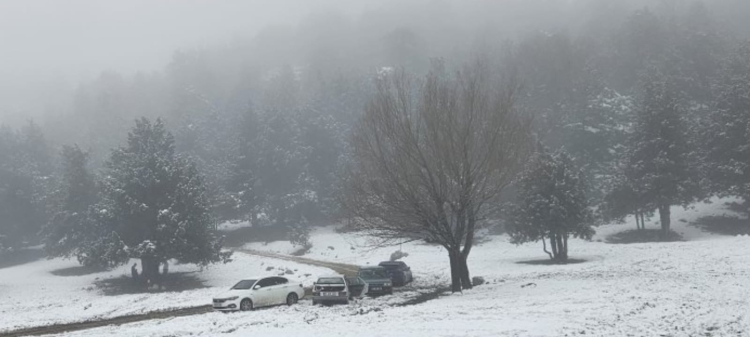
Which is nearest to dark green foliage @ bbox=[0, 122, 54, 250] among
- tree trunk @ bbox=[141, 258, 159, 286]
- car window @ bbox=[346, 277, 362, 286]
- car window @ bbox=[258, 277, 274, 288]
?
tree trunk @ bbox=[141, 258, 159, 286]

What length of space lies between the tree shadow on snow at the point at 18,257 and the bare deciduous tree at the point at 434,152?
2477 inches

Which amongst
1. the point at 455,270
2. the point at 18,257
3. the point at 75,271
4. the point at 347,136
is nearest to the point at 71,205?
the point at 75,271

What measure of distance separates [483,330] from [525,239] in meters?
33.2

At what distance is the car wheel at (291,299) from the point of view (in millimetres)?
28531

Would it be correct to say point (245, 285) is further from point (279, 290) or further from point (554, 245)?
point (554, 245)

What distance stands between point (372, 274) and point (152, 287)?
25015 millimetres

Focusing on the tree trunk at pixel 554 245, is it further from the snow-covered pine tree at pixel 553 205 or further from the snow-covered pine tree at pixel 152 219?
the snow-covered pine tree at pixel 152 219

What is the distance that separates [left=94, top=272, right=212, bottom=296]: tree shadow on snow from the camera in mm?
47656

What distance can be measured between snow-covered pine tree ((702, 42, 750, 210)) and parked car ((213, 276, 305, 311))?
147 ft

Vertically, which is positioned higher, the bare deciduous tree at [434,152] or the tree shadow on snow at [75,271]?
the bare deciduous tree at [434,152]

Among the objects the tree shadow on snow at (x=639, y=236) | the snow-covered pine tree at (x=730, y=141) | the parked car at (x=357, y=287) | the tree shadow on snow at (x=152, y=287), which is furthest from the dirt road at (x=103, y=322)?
the snow-covered pine tree at (x=730, y=141)

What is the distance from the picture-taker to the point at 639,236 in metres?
58.5

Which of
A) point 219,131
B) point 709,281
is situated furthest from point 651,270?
point 219,131

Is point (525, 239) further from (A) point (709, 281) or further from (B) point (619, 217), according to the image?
(A) point (709, 281)
